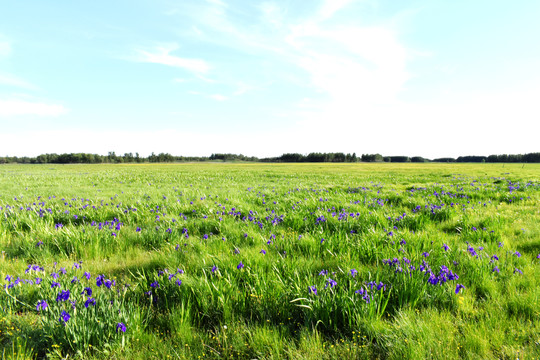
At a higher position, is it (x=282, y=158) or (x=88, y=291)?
(x=282, y=158)

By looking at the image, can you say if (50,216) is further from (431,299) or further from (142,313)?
(431,299)

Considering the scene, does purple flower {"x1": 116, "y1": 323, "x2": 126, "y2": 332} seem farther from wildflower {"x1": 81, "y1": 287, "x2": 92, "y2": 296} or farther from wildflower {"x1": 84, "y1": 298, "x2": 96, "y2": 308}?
wildflower {"x1": 81, "y1": 287, "x2": 92, "y2": 296}

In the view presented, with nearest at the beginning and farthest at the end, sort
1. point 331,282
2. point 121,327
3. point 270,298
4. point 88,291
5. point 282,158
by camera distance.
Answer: point 121,327
point 88,291
point 270,298
point 331,282
point 282,158

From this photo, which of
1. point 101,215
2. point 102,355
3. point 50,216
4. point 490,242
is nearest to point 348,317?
point 102,355

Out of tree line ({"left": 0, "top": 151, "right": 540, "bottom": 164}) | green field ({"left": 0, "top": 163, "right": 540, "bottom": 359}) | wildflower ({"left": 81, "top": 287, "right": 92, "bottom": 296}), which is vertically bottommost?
green field ({"left": 0, "top": 163, "right": 540, "bottom": 359})

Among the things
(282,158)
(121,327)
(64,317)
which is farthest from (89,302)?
(282,158)

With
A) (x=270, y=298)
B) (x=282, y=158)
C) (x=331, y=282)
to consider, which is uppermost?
(x=282, y=158)

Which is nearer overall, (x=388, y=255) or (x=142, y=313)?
(x=142, y=313)

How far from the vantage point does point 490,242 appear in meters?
4.38

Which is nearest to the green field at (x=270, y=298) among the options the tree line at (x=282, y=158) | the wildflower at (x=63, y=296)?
the wildflower at (x=63, y=296)

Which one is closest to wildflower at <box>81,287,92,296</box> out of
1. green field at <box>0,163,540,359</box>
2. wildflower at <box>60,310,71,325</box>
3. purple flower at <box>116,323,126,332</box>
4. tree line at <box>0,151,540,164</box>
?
green field at <box>0,163,540,359</box>

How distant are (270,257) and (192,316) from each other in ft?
4.85

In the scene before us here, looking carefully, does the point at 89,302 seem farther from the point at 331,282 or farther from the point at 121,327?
the point at 331,282

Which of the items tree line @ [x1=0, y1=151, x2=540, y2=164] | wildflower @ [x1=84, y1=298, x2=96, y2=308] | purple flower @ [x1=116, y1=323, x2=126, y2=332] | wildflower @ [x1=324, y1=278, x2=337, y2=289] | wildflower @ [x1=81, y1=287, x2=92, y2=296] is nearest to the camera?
purple flower @ [x1=116, y1=323, x2=126, y2=332]
